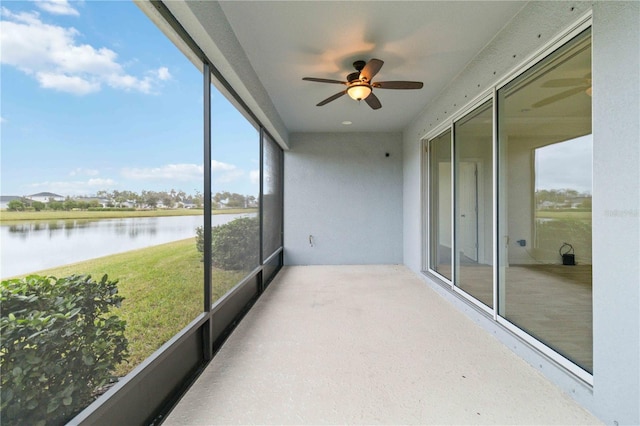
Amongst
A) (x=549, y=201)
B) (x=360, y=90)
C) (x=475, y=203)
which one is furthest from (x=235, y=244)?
(x=549, y=201)

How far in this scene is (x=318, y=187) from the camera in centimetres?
616

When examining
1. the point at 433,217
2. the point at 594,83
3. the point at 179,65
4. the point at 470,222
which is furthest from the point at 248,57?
the point at 433,217

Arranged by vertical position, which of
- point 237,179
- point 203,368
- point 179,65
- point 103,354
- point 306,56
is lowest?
point 203,368

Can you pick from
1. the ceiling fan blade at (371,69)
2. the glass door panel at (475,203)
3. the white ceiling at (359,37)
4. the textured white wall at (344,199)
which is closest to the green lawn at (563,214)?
the glass door panel at (475,203)

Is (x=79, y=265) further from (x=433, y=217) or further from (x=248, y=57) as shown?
(x=433, y=217)

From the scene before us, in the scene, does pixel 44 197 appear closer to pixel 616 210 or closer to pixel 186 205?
pixel 186 205

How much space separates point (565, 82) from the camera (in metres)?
2.05

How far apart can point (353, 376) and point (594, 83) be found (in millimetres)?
2434

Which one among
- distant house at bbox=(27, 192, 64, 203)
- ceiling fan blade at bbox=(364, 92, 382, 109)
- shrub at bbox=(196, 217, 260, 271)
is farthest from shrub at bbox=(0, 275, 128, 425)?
ceiling fan blade at bbox=(364, 92, 382, 109)

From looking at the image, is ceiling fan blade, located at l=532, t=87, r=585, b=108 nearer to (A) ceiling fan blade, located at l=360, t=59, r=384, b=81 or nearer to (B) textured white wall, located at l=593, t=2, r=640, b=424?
(B) textured white wall, located at l=593, t=2, r=640, b=424

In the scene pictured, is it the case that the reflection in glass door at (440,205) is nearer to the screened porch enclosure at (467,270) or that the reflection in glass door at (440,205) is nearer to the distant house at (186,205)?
the screened porch enclosure at (467,270)

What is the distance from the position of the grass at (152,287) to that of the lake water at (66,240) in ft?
0.14

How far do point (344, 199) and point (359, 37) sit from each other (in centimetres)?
373

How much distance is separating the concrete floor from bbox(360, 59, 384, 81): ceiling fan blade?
2566 mm
